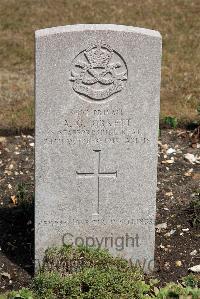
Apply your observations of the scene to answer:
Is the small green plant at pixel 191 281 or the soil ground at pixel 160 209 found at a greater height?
the soil ground at pixel 160 209

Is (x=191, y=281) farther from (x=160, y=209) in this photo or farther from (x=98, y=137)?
(x=160, y=209)

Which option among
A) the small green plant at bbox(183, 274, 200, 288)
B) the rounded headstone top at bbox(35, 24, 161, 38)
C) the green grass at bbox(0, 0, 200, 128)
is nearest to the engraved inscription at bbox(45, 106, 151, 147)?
the rounded headstone top at bbox(35, 24, 161, 38)

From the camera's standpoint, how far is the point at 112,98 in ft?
15.9

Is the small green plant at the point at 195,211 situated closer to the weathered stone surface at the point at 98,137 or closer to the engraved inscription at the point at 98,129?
the weathered stone surface at the point at 98,137

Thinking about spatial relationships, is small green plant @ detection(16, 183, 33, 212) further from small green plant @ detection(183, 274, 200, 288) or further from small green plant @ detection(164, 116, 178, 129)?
small green plant @ detection(164, 116, 178, 129)

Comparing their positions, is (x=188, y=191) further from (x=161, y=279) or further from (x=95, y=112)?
(x=95, y=112)

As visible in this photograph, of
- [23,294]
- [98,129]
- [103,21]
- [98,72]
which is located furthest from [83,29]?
[103,21]

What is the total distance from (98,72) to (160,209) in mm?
1791

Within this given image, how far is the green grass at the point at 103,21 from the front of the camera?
334 inches

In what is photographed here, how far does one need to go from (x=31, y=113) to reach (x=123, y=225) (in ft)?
10.3

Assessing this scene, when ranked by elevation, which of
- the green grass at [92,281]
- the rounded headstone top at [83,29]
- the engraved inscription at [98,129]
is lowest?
the green grass at [92,281]

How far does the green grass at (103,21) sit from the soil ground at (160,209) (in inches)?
25.5

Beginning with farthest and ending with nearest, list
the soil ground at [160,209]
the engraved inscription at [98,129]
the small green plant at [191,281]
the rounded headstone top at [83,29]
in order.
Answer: the soil ground at [160,209] < the small green plant at [191,281] < the engraved inscription at [98,129] < the rounded headstone top at [83,29]

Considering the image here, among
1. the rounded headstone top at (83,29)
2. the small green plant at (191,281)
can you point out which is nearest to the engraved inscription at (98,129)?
the rounded headstone top at (83,29)
